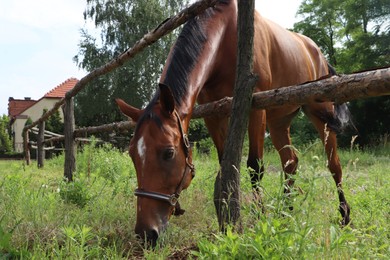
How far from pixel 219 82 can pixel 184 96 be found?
704 millimetres

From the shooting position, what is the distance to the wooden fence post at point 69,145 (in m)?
5.24

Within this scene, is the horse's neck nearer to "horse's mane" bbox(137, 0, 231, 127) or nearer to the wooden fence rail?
"horse's mane" bbox(137, 0, 231, 127)

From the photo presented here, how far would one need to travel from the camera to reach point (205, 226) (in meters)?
3.00

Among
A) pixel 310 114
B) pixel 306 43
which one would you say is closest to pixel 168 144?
pixel 310 114

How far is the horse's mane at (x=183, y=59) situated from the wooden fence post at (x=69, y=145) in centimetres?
302

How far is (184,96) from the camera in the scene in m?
2.63

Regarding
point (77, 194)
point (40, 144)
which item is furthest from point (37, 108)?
point (77, 194)

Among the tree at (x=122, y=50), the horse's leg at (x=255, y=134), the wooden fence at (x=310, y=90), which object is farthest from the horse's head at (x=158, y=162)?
the tree at (x=122, y=50)

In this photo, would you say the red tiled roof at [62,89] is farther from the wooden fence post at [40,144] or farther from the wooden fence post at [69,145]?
the wooden fence post at [69,145]

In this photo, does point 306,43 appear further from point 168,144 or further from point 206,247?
point 206,247

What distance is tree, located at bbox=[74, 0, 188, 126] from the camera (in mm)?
26156

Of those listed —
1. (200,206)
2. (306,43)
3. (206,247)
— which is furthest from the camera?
(306,43)

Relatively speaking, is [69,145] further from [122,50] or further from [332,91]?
[122,50]

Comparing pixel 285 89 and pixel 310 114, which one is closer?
pixel 285 89
